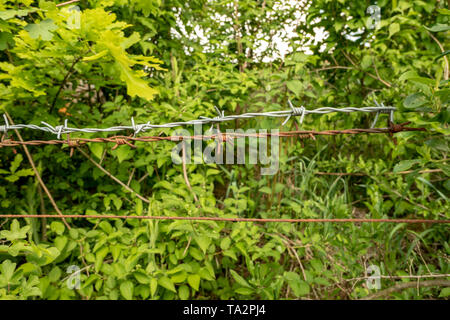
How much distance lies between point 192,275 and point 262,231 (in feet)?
1.79

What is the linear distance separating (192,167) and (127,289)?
716 mm

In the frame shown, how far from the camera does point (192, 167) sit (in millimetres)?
1646

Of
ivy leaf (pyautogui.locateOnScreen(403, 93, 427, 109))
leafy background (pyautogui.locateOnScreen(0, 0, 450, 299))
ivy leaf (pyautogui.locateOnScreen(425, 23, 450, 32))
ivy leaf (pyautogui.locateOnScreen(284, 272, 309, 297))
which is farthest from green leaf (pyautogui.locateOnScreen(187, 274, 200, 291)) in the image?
ivy leaf (pyautogui.locateOnScreen(425, 23, 450, 32))

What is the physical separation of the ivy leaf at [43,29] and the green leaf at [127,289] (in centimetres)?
100

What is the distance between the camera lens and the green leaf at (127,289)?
1.19 m

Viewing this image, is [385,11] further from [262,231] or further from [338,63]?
[262,231]

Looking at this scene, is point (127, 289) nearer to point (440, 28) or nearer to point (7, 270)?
point (7, 270)

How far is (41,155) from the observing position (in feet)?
5.46

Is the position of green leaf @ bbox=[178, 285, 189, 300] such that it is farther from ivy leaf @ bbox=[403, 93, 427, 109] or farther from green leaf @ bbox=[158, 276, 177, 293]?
ivy leaf @ bbox=[403, 93, 427, 109]

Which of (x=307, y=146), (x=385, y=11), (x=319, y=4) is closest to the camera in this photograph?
(x=319, y=4)

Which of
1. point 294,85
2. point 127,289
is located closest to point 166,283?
point 127,289

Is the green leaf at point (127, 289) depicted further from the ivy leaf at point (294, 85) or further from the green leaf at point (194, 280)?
the ivy leaf at point (294, 85)

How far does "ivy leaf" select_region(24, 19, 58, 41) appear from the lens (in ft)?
2.96

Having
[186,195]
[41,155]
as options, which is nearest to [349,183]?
[186,195]
